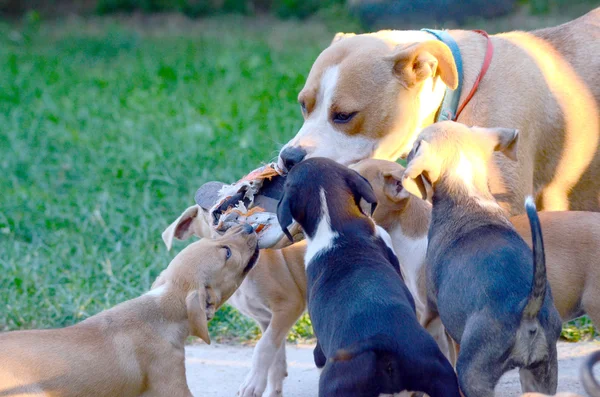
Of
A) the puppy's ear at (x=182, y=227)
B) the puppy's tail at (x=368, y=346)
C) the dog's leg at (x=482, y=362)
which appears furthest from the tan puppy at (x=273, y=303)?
the dog's leg at (x=482, y=362)

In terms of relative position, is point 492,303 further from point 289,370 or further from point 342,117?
point 289,370

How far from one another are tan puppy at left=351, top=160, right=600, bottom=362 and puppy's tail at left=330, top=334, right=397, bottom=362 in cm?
96

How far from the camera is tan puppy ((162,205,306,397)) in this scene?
16.3 ft

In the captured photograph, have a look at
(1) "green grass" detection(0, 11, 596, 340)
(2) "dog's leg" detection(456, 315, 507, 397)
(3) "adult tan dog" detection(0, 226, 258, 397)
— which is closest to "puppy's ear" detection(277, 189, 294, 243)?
(3) "adult tan dog" detection(0, 226, 258, 397)

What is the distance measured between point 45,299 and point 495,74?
3.32 m

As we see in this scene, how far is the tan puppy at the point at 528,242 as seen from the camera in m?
4.33

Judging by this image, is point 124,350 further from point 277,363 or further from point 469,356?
point 469,356

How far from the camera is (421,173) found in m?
4.45

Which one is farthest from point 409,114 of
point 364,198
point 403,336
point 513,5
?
point 513,5

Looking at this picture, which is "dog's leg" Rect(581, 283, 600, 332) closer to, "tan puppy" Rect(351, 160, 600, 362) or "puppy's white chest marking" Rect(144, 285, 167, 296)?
"tan puppy" Rect(351, 160, 600, 362)

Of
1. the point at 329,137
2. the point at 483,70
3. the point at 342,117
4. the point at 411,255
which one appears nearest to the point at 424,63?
the point at 483,70

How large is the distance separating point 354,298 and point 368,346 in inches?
11.0

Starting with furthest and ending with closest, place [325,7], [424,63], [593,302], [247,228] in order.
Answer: [325,7] < [424,63] < [247,228] < [593,302]

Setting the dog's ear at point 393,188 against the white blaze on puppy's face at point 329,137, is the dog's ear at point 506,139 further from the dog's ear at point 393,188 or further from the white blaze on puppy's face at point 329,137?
the white blaze on puppy's face at point 329,137
